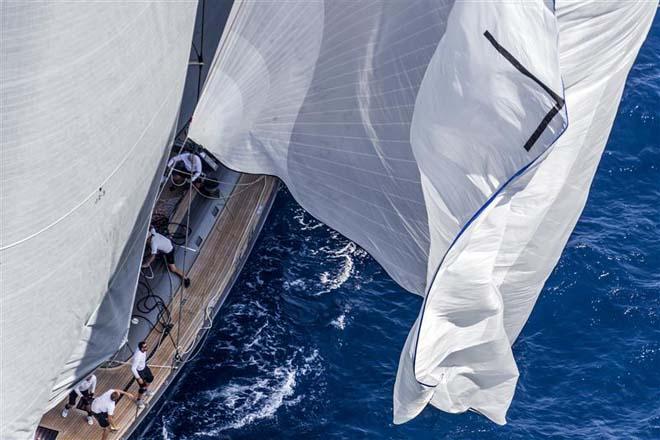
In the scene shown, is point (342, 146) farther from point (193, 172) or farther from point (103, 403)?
point (103, 403)

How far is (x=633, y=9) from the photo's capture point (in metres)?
16.3

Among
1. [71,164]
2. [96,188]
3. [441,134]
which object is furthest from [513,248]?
[71,164]

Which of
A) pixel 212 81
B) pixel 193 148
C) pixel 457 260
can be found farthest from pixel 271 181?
pixel 457 260

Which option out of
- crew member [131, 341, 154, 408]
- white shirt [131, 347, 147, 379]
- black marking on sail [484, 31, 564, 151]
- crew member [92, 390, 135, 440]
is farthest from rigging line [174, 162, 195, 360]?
black marking on sail [484, 31, 564, 151]

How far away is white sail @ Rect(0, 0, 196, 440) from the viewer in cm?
1675

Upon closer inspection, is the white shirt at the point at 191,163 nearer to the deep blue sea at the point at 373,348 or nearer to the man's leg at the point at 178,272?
the man's leg at the point at 178,272

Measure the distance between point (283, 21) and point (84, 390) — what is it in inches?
368

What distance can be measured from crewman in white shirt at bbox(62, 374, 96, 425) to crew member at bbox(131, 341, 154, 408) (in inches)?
37.8

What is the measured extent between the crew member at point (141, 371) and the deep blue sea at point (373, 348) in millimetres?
1479

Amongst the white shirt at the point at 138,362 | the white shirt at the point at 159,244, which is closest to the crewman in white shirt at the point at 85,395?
the white shirt at the point at 138,362

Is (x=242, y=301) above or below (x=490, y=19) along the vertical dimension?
below

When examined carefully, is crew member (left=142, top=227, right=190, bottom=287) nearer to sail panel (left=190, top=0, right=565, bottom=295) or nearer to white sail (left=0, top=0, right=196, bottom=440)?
white sail (left=0, top=0, right=196, bottom=440)

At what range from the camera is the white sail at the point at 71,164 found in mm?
16750

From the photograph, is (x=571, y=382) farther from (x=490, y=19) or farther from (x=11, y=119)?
(x=11, y=119)
